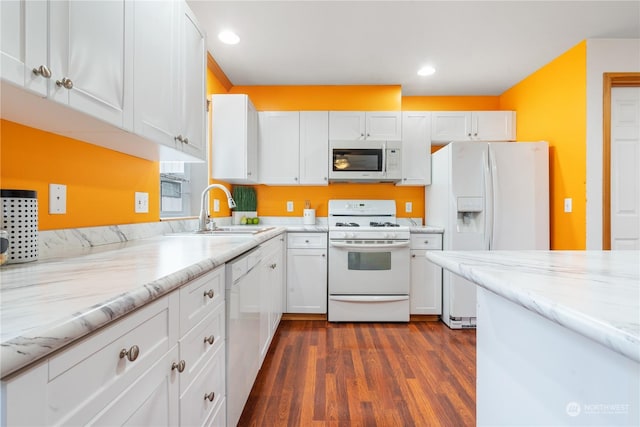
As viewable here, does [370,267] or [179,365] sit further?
[370,267]

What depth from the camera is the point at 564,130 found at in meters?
2.65

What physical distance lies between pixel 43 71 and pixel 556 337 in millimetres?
1361

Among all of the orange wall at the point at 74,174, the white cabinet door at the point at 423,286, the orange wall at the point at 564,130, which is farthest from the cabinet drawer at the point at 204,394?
the orange wall at the point at 564,130

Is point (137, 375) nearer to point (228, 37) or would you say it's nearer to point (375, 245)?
point (375, 245)

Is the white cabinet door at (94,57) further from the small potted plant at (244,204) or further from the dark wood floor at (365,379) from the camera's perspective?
Answer: the small potted plant at (244,204)

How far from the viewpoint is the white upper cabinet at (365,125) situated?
3.20 m

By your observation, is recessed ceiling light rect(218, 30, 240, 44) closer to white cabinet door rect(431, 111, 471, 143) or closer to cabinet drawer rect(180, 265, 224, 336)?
cabinet drawer rect(180, 265, 224, 336)

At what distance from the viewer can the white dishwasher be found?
1261mm

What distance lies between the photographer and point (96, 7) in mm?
958

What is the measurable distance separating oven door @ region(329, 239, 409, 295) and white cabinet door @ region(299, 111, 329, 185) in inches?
31.5

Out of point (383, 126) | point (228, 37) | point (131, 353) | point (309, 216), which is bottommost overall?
point (131, 353)

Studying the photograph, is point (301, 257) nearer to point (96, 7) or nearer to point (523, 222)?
point (523, 222)

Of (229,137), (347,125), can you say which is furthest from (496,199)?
(229,137)

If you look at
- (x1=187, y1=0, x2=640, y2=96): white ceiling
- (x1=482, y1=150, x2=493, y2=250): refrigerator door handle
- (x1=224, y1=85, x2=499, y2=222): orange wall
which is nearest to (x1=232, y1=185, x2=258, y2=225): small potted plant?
(x1=224, y1=85, x2=499, y2=222): orange wall
